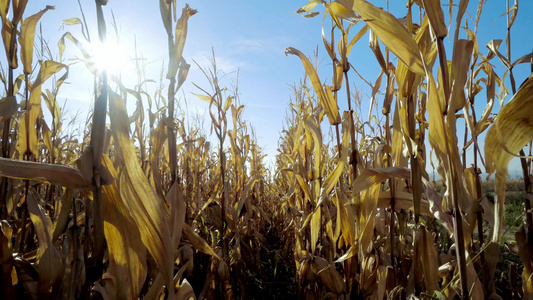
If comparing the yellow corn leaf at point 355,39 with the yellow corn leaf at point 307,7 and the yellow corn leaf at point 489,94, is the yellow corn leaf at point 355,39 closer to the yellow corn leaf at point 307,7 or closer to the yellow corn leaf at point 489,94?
the yellow corn leaf at point 307,7

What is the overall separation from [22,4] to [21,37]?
0.11 metres

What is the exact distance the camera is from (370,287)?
1.13 m

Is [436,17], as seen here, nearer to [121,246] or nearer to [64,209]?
[121,246]

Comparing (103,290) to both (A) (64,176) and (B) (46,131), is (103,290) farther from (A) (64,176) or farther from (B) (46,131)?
(B) (46,131)

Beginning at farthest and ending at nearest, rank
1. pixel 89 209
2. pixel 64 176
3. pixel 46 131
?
pixel 46 131
pixel 89 209
pixel 64 176

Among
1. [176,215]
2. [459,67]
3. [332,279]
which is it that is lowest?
[332,279]

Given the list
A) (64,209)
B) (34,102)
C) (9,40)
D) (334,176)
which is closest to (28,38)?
(9,40)

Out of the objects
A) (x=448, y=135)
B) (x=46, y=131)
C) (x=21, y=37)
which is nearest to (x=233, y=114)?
(x=46, y=131)

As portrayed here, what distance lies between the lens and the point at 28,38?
1063 mm

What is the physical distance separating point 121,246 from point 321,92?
2.53 ft

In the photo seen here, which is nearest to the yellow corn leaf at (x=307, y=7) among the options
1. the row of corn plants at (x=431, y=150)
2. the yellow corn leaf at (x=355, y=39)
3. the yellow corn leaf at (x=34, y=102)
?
the row of corn plants at (x=431, y=150)

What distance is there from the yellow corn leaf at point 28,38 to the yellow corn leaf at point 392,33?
1043 mm

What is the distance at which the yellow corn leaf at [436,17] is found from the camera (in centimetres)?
54

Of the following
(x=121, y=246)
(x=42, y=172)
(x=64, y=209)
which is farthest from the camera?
(x=64, y=209)
